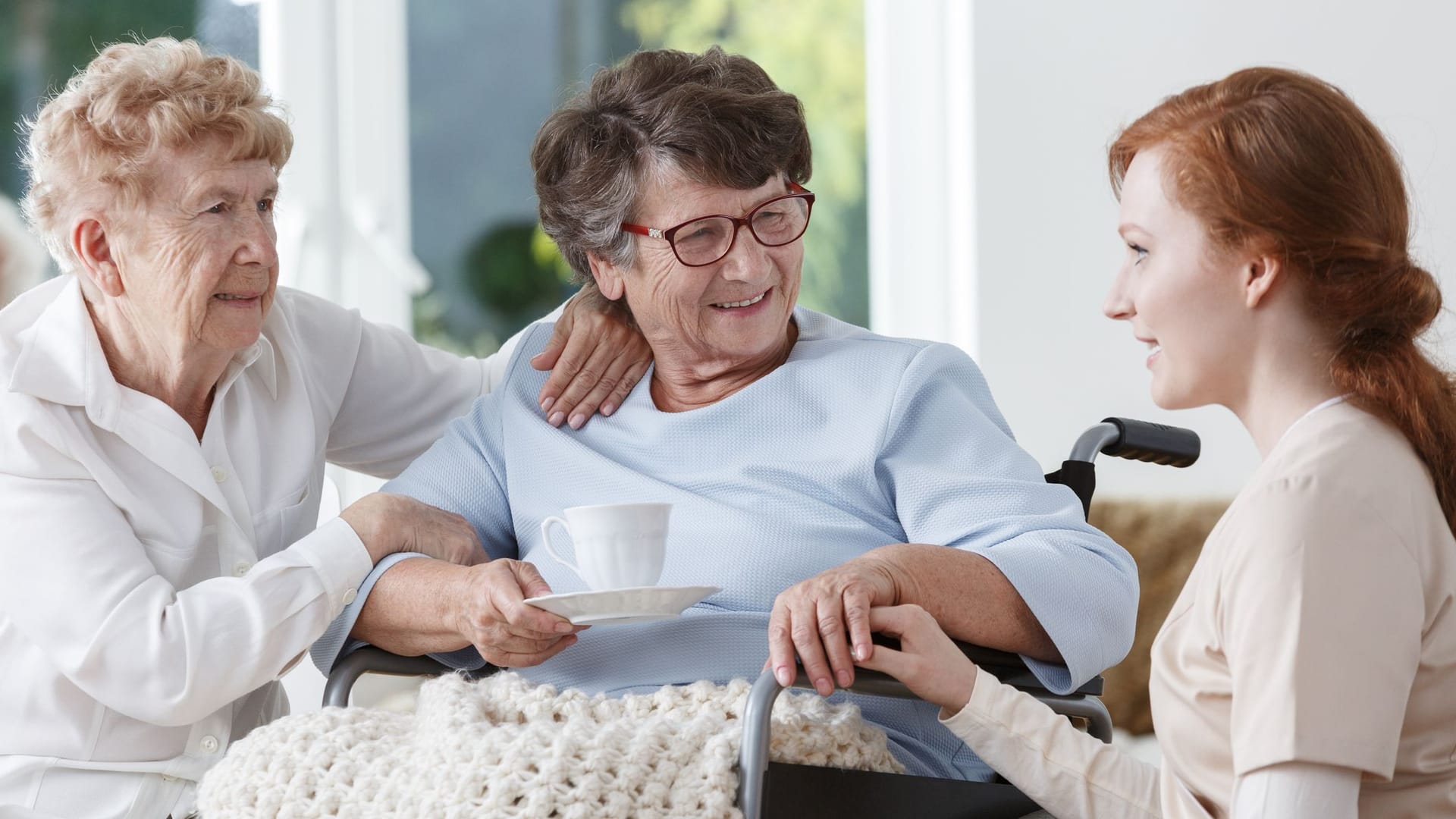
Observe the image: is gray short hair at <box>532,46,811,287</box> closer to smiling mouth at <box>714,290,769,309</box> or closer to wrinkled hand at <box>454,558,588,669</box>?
smiling mouth at <box>714,290,769,309</box>

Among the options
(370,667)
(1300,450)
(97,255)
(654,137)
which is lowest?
(370,667)

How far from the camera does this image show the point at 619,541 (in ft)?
4.48

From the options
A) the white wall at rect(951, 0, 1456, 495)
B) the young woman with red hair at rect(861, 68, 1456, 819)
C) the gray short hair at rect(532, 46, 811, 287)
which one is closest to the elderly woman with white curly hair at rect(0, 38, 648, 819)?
the gray short hair at rect(532, 46, 811, 287)

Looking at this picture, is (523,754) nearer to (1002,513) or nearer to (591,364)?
(1002,513)

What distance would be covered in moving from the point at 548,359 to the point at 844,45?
232 cm

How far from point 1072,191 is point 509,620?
2.62 metres

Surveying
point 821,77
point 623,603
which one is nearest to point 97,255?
point 623,603

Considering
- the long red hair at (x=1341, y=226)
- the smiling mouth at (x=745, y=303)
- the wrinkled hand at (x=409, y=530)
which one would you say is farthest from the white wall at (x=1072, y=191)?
the long red hair at (x=1341, y=226)

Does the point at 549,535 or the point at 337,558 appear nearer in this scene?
the point at 337,558

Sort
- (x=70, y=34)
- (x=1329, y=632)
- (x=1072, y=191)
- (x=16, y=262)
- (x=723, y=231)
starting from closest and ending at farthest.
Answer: (x=1329, y=632) → (x=723, y=231) → (x=16, y=262) → (x=70, y=34) → (x=1072, y=191)

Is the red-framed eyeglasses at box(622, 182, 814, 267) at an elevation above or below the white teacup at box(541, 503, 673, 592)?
above

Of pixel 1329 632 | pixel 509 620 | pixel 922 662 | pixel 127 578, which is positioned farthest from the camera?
pixel 127 578

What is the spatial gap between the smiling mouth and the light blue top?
0.09 metres

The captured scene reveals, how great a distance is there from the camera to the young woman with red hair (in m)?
0.93
